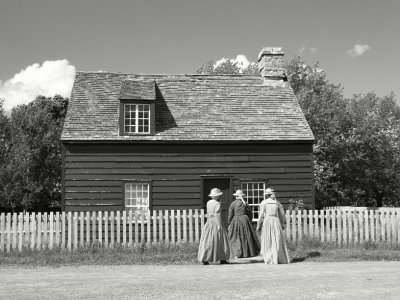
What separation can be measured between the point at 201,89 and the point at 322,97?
16500 millimetres

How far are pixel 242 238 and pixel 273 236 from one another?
5.31 feet

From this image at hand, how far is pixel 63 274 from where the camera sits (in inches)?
427

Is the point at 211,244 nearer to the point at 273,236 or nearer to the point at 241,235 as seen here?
the point at 273,236

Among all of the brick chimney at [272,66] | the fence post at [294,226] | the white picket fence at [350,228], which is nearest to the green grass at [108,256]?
the fence post at [294,226]

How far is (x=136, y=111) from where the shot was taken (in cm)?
1855

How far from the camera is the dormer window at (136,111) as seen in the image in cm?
1836

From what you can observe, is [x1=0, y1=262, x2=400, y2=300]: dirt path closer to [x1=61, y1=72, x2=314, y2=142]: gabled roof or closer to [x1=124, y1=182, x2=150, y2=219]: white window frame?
[x1=124, y1=182, x2=150, y2=219]: white window frame

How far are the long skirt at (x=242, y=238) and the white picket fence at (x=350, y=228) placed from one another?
6.04ft

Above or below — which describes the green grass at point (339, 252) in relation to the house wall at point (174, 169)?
below

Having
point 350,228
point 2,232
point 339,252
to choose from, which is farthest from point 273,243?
point 2,232

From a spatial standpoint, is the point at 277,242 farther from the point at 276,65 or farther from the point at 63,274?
the point at 276,65

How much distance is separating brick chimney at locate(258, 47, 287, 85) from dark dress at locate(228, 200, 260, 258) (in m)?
8.83

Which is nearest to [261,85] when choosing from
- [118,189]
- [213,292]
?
[118,189]

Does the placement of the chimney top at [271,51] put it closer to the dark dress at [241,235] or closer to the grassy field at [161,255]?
the dark dress at [241,235]
